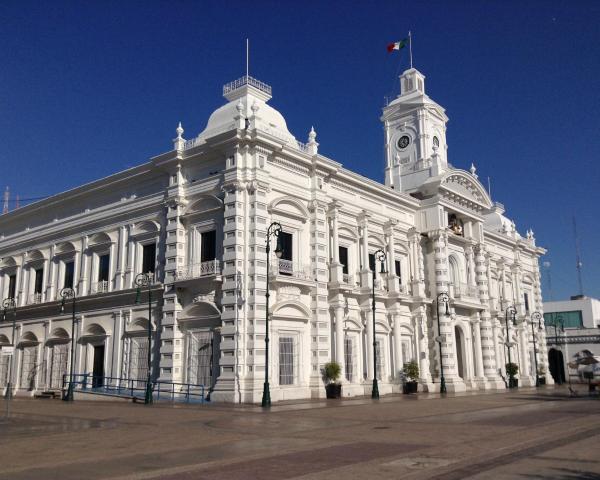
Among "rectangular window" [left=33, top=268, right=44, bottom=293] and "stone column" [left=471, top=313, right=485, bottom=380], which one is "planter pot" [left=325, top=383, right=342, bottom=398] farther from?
"rectangular window" [left=33, top=268, right=44, bottom=293]

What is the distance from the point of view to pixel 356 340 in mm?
32344

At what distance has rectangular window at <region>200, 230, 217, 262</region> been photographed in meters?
28.6

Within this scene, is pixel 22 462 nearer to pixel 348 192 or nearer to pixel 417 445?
pixel 417 445

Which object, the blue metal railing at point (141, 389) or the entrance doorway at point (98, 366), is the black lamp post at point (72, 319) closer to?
the blue metal railing at point (141, 389)

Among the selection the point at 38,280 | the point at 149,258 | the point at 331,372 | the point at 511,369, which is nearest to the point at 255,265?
the point at 331,372

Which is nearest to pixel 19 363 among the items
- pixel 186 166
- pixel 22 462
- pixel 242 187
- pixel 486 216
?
pixel 186 166

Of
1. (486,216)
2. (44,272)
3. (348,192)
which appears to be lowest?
(44,272)

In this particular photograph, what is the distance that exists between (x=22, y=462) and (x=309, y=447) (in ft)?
16.2

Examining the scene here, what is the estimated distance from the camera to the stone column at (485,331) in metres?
41.0

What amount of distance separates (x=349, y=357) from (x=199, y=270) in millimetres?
9369

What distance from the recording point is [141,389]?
2894cm

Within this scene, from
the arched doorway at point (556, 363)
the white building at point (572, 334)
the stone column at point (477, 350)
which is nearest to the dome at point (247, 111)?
the stone column at point (477, 350)

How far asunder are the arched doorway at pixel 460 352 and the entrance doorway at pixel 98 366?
22.2 m

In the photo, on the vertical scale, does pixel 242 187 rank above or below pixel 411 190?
below
